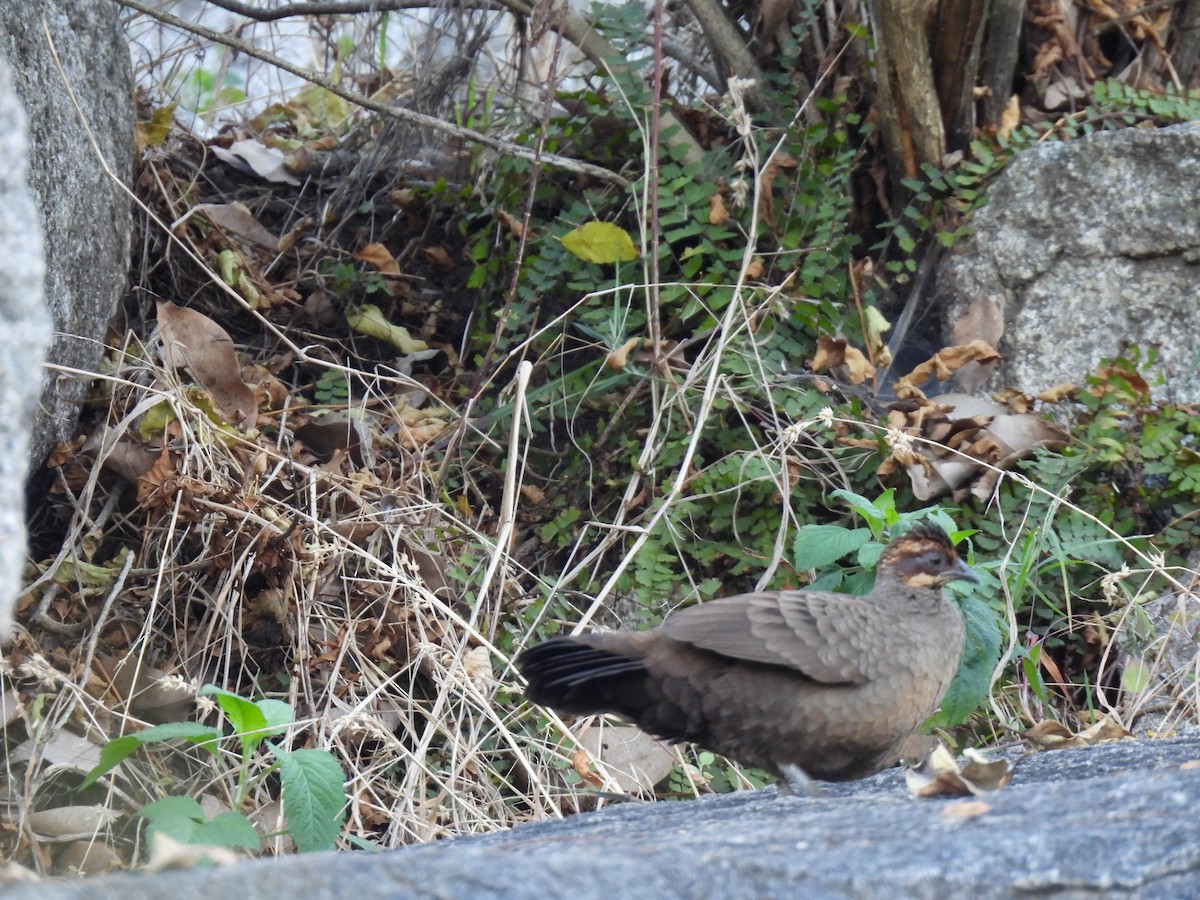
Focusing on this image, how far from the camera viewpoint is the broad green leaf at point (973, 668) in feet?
11.8

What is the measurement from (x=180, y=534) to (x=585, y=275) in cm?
Answer: 186

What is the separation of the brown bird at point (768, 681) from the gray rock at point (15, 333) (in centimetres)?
157

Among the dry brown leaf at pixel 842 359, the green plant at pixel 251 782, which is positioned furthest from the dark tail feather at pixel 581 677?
the dry brown leaf at pixel 842 359

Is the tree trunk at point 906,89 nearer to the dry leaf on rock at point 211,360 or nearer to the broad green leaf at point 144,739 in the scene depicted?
the dry leaf on rock at point 211,360

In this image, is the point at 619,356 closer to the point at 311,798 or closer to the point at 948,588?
the point at 948,588

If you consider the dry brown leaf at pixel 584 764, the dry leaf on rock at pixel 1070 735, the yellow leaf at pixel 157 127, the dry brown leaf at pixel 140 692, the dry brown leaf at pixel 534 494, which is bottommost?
the dry brown leaf at pixel 584 764

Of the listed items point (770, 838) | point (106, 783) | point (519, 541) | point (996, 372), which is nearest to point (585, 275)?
point (519, 541)

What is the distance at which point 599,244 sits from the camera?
4.96 metres

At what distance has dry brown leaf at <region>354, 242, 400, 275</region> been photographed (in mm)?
5422

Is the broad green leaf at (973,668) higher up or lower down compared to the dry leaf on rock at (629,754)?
higher up

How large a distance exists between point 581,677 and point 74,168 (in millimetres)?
2281

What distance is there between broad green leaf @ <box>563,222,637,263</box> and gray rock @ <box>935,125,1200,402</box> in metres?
1.32

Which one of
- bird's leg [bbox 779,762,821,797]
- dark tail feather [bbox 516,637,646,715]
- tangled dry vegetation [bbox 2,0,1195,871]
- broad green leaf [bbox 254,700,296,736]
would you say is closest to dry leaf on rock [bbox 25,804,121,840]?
tangled dry vegetation [bbox 2,0,1195,871]

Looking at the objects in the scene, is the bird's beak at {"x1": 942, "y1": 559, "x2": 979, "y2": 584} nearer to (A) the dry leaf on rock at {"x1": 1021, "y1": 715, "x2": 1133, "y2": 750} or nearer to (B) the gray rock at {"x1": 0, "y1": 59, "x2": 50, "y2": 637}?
(A) the dry leaf on rock at {"x1": 1021, "y1": 715, "x2": 1133, "y2": 750}
